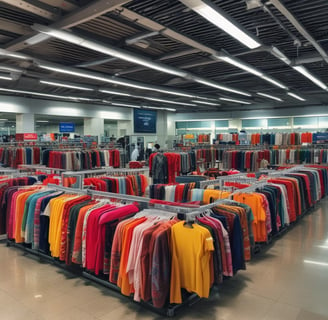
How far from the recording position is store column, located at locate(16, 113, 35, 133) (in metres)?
14.7

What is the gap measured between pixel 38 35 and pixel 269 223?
556 cm

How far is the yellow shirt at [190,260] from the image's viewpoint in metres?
2.79

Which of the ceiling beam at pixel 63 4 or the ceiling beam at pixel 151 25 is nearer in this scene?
the ceiling beam at pixel 63 4

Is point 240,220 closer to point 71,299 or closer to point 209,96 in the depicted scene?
point 71,299

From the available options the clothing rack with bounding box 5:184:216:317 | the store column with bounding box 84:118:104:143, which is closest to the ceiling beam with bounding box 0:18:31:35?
the clothing rack with bounding box 5:184:216:317

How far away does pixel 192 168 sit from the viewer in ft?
39.2

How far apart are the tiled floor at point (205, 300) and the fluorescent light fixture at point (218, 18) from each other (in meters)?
3.85

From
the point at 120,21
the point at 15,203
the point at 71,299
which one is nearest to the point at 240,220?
the point at 71,299

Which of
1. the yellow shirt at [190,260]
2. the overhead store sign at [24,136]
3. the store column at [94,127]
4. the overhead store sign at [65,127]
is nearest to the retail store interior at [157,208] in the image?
the yellow shirt at [190,260]

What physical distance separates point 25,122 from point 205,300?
543 inches

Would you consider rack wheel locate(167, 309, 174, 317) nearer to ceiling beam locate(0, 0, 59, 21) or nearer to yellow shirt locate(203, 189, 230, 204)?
yellow shirt locate(203, 189, 230, 204)

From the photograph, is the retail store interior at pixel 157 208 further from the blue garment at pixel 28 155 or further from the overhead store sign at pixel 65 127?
the overhead store sign at pixel 65 127

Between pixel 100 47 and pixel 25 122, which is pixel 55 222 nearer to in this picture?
pixel 100 47

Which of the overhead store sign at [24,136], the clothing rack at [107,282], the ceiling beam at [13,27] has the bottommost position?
the clothing rack at [107,282]
